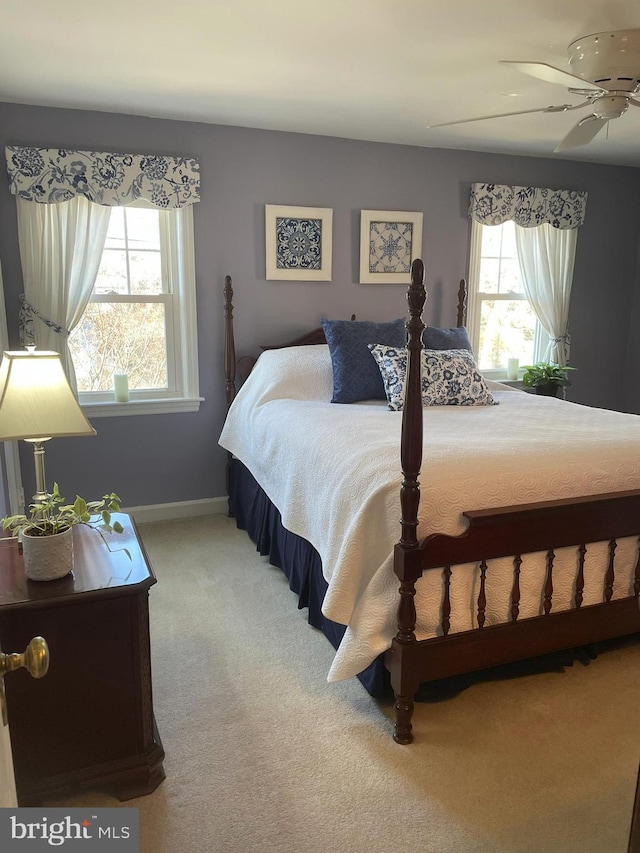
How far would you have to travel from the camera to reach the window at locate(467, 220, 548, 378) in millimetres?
4445

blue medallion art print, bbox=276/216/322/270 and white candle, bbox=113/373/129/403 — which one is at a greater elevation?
blue medallion art print, bbox=276/216/322/270

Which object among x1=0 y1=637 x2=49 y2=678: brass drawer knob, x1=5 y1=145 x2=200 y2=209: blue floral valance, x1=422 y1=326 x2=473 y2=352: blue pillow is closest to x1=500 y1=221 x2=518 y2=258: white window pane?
x1=422 y1=326 x2=473 y2=352: blue pillow

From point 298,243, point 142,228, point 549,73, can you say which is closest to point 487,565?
point 549,73

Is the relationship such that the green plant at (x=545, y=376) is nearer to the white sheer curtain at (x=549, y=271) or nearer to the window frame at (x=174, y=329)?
the white sheer curtain at (x=549, y=271)

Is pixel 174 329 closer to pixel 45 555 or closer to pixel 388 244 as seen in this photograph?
pixel 388 244

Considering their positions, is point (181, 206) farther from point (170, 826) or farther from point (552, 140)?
point (170, 826)

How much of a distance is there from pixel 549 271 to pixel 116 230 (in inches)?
121

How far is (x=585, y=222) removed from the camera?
15.3 ft

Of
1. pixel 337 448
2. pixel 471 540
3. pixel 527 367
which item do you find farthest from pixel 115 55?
pixel 527 367

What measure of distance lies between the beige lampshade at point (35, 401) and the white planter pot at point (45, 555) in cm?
27

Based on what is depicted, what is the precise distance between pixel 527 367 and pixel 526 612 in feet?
8.93

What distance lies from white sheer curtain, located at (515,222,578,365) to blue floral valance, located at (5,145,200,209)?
245 centimetres

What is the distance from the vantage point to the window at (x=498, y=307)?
445cm

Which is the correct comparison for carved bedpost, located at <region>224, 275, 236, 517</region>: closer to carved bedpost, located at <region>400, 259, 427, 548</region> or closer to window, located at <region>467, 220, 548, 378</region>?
window, located at <region>467, 220, 548, 378</region>
